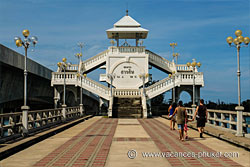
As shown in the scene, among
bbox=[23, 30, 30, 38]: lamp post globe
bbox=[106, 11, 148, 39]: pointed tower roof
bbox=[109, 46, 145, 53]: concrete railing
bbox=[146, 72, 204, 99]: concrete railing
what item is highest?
bbox=[106, 11, 148, 39]: pointed tower roof

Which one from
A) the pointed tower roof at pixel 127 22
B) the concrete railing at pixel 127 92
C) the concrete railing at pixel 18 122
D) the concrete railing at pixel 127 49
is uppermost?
the pointed tower roof at pixel 127 22

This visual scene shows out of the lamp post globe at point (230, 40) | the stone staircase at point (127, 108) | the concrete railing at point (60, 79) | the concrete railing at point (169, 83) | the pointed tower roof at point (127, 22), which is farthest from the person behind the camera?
the pointed tower roof at point (127, 22)

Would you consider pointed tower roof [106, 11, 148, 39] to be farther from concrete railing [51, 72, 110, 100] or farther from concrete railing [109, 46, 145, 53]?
concrete railing [51, 72, 110, 100]

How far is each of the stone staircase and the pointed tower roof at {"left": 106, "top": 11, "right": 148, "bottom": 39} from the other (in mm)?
11132

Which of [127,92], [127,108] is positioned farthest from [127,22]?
[127,108]

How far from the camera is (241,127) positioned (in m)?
14.2

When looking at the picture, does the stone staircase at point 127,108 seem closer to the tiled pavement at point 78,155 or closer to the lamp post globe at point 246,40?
the lamp post globe at point 246,40

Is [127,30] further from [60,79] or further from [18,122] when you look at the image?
[18,122]

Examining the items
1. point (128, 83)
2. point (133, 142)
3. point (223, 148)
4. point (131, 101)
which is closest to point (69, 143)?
point (133, 142)

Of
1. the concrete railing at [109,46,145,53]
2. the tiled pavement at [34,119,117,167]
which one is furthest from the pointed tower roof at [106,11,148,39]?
the tiled pavement at [34,119,117,167]

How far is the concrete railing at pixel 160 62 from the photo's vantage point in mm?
41750

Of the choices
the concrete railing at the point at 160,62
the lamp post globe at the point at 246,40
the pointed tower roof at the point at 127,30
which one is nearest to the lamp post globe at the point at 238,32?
the lamp post globe at the point at 246,40

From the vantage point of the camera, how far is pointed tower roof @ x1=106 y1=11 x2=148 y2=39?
139 feet

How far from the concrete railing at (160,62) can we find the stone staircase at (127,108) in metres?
8.33
